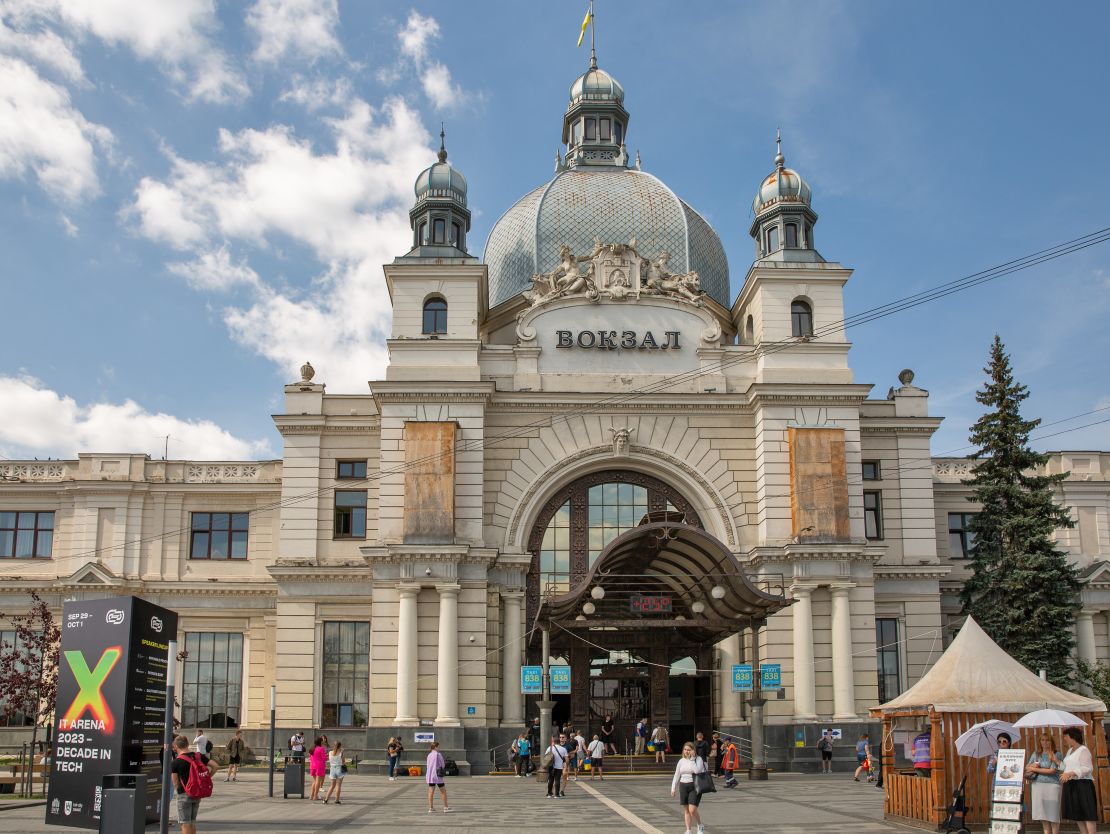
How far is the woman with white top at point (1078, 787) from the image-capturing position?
18391 mm

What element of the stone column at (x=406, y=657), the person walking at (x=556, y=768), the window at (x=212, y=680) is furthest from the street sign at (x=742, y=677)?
the window at (x=212, y=680)

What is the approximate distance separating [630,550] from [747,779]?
7950mm

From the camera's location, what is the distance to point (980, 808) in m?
21.7

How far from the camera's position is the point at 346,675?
43.6 m

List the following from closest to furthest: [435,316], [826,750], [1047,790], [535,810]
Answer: [1047,790] < [535,810] < [826,750] < [435,316]

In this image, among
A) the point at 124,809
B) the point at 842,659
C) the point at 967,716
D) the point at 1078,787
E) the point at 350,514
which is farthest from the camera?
the point at 350,514

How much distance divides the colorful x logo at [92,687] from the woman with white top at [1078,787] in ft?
49.8

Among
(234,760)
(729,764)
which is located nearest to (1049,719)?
(729,764)

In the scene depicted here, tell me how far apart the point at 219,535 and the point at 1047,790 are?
3682 cm

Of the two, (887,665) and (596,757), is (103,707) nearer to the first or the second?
(596,757)

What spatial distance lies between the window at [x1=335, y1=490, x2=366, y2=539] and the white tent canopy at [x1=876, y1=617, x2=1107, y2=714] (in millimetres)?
24643

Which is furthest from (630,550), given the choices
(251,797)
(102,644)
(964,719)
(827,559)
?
(102,644)

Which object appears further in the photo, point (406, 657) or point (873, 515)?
point (873, 515)

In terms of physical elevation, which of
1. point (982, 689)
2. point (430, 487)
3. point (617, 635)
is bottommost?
point (982, 689)
